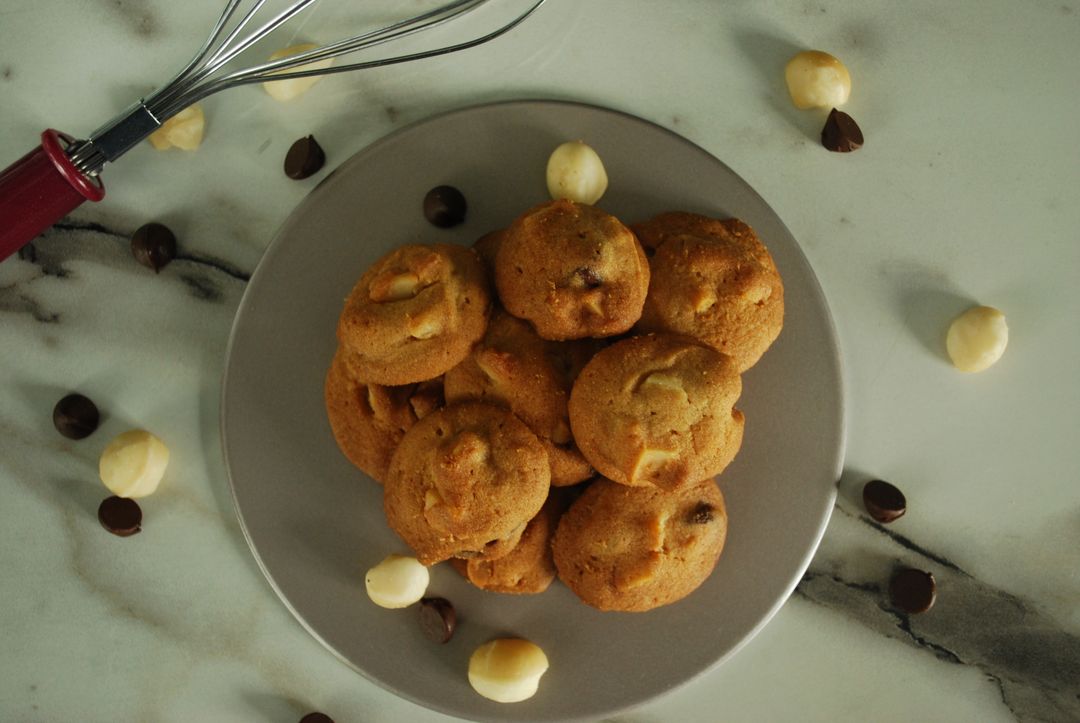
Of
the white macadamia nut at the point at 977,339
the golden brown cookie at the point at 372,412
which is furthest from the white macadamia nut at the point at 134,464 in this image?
the white macadamia nut at the point at 977,339

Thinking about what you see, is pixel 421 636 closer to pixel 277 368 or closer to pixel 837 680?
pixel 277 368

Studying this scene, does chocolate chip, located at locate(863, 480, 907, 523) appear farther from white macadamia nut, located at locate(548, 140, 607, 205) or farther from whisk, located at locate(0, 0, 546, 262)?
whisk, located at locate(0, 0, 546, 262)

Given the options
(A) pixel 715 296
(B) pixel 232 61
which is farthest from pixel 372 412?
(B) pixel 232 61

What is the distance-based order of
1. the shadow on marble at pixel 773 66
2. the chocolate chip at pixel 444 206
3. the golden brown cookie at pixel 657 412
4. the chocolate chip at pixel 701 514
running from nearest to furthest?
the golden brown cookie at pixel 657 412
the chocolate chip at pixel 701 514
the chocolate chip at pixel 444 206
the shadow on marble at pixel 773 66

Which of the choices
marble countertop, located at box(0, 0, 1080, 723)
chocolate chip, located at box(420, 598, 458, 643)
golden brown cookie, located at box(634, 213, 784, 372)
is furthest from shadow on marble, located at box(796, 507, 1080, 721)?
chocolate chip, located at box(420, 598, 458, 643)

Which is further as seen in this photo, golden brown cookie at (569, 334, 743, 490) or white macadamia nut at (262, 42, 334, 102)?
white macadamia nut at (262, 42, 334, 102)

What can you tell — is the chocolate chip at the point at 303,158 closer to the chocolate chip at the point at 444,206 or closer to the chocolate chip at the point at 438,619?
the chocolate chip at the point at 444,206
